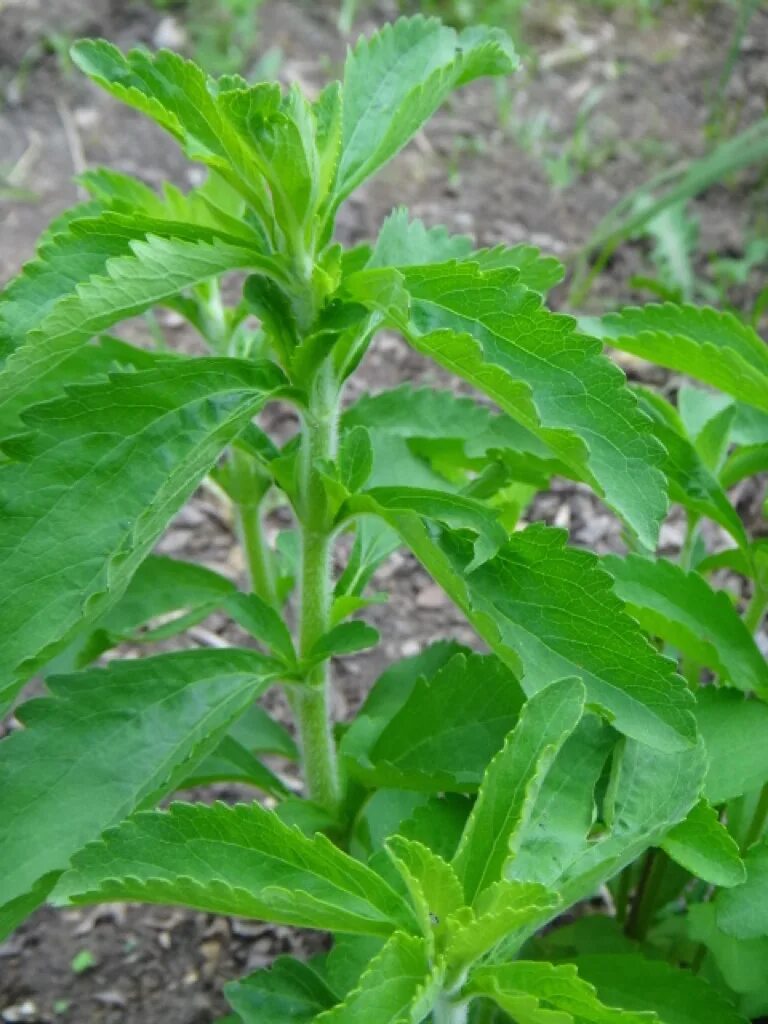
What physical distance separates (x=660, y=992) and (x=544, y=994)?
0.30 metres

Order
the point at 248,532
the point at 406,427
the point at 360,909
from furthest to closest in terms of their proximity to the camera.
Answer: the point at 248,532 < the point at 406,427 < the point at 360,909

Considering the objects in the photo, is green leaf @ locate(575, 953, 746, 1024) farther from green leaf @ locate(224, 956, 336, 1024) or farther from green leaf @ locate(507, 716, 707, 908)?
green leaf @ locate(224, 956, 336, 1024)

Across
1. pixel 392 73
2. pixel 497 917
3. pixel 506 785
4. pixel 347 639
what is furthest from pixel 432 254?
pixel 497 917

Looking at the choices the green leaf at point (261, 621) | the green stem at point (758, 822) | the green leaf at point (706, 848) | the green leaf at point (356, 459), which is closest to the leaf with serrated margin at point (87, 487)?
the green leaf at point (356, 459)

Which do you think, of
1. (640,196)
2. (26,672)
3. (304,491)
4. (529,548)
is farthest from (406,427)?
(640,196)

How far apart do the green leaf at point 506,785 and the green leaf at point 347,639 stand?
0.74ft

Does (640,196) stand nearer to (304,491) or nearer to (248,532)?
(248,532)

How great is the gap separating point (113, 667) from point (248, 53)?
7.95 feet

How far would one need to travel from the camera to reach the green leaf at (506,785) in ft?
3.30

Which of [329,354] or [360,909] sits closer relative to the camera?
[360,909]

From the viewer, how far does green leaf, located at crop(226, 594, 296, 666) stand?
1281mm

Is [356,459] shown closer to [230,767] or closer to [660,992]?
[230,767]

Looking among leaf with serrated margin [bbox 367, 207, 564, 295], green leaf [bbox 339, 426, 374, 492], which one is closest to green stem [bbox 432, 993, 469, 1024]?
green leaf [bbox 339, 426, 374, 492]

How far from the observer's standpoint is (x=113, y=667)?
124 cm
